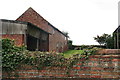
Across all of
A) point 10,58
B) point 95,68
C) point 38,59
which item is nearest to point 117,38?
point 95,68

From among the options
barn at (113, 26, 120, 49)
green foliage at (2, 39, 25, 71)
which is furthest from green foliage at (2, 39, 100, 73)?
barn at (113, 26, 120, 49)

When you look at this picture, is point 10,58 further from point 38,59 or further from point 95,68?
point 95,68

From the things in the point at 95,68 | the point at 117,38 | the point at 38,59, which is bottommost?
the point at 95,68

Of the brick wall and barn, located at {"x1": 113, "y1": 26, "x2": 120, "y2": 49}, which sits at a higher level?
barn, located at {"x1": 113, "y1": 26, "x2": 120, "y2": 49}

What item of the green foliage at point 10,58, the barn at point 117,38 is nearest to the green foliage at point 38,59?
the green foliage at point 10,58

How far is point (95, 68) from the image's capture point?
3527mm

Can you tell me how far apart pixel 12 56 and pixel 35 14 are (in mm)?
18682

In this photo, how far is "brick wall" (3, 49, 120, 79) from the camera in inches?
137

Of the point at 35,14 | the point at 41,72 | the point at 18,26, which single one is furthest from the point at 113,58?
the point at 35,14

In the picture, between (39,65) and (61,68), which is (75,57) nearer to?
(61,68)

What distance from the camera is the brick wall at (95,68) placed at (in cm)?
349

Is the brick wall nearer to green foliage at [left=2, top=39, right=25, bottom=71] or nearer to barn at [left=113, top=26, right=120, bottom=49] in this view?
green foliage at [left=2, top=39, right=25, bottom=71]

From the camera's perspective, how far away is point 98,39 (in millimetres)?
33625

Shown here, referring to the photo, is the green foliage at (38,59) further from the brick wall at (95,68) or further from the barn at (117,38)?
the barn at (117,38)
